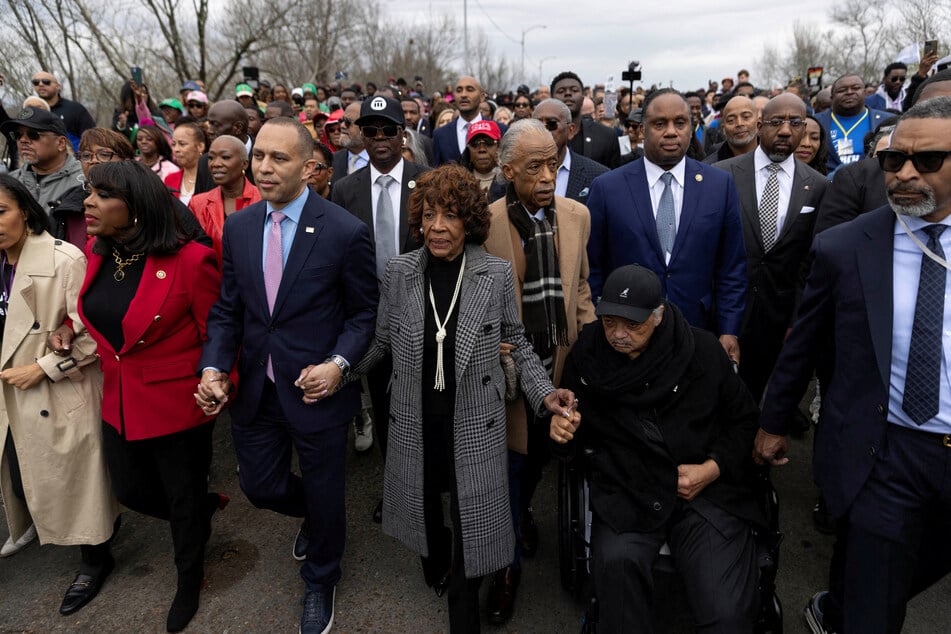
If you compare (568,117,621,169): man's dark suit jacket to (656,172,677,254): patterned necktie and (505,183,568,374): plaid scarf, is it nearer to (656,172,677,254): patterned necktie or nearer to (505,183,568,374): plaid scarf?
(656,172,677,254): patterned necktie

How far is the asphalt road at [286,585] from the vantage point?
3.00 metres

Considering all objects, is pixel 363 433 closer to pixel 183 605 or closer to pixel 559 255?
pixel 183 605

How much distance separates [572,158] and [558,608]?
3201 millimetres

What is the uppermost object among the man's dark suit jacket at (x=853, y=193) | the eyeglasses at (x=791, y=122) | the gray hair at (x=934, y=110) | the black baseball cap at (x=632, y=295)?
the eyeglasses at (x=791, y=122)

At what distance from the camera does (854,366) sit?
2230mm

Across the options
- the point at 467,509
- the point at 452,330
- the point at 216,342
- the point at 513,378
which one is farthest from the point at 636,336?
the point at 216,342

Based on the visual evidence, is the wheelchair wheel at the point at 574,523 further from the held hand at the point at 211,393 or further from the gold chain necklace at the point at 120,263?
the gold chain necklace at the point at 120,263

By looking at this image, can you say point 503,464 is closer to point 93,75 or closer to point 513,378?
point 513,378

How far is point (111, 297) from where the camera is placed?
2.88 meters

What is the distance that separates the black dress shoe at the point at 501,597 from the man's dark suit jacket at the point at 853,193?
2.65 m

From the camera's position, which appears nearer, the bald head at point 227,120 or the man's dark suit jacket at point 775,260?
the man's dark suit jacket at point 775,260

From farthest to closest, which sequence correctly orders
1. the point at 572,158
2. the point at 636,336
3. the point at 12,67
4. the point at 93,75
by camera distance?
1. the point at 93,75
2. the point at 12,67
3. the point at 572,158
4. the point at 636,336

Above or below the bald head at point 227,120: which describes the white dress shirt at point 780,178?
→ below

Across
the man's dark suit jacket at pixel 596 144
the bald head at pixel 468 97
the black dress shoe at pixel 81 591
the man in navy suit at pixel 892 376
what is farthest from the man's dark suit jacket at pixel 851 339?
the bald head at pixel 468 97
